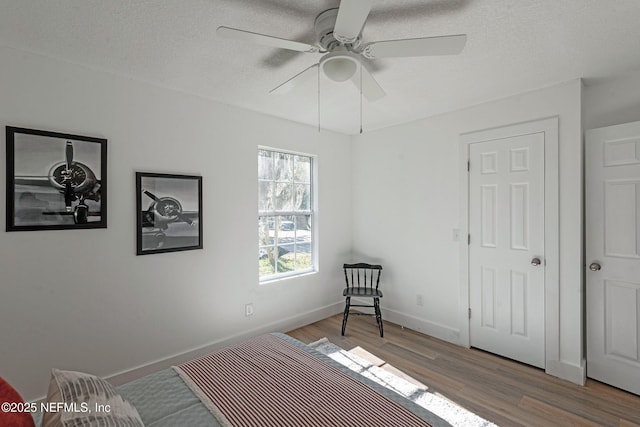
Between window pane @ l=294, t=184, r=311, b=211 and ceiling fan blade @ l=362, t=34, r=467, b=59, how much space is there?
7.38ft

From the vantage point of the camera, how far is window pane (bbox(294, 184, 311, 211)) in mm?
3739

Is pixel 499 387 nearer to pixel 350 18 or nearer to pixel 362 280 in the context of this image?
pixel 362 280

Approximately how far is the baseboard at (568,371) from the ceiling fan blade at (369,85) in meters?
2.66

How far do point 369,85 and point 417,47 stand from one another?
1.50 feet

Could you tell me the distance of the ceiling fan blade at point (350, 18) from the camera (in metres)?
1.25

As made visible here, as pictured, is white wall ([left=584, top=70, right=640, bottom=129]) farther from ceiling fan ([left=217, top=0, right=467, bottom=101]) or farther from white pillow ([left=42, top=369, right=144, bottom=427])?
white pillow ([left=42, top=369, right=144, bottom=427])

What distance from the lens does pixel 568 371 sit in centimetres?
247

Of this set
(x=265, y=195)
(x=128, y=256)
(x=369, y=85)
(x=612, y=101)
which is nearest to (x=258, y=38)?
(x=369, y=85)

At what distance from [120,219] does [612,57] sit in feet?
12.4

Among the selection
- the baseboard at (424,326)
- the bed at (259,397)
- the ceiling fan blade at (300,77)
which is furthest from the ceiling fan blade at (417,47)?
the baseboard at (424,326)

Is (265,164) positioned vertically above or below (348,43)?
below

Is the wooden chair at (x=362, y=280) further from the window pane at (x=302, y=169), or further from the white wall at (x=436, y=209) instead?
the window pane at (x=302, y=169)

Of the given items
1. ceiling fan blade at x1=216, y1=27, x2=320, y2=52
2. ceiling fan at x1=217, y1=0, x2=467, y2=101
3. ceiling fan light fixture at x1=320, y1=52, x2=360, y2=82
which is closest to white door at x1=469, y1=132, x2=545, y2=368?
ceiling fan at x1=217, y1=0, x2=467, y2=101

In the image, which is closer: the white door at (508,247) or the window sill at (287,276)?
the white door at (508,247)
